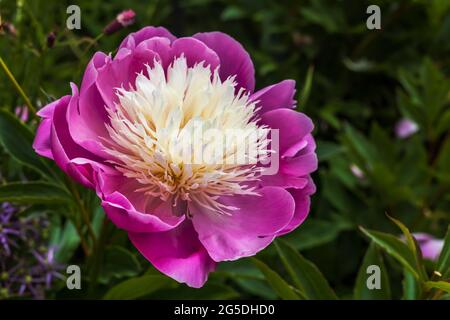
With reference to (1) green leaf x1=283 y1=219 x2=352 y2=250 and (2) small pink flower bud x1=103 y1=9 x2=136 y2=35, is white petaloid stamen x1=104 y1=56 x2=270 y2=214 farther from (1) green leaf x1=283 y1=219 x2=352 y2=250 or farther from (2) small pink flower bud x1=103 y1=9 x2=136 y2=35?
(1) green leaf x1=283 y1=219 x2=352 y2=250

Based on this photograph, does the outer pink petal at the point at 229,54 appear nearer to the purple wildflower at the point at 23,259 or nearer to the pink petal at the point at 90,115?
the pink petal at the point at 90,115

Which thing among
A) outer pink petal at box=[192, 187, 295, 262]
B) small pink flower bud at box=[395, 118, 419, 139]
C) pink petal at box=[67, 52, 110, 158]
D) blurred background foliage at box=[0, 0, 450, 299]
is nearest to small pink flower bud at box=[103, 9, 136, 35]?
blurred background foliage at box=[0, 0, 450, 299]

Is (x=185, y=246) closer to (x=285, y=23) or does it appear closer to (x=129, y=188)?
(x=129, y=188)

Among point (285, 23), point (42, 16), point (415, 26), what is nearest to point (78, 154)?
point (42, 16)

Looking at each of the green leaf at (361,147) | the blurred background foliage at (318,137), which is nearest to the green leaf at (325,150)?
the blurred background foliage at (318,137)

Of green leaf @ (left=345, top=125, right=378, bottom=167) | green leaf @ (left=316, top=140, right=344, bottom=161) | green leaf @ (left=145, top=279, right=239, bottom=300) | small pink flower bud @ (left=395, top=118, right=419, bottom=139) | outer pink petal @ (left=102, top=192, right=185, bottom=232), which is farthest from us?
small pink flower bud @ (left=395, top=118, right=419, bottom=139)

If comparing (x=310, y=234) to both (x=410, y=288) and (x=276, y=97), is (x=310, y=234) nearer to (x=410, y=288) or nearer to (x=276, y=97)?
(x=410, y=288)
